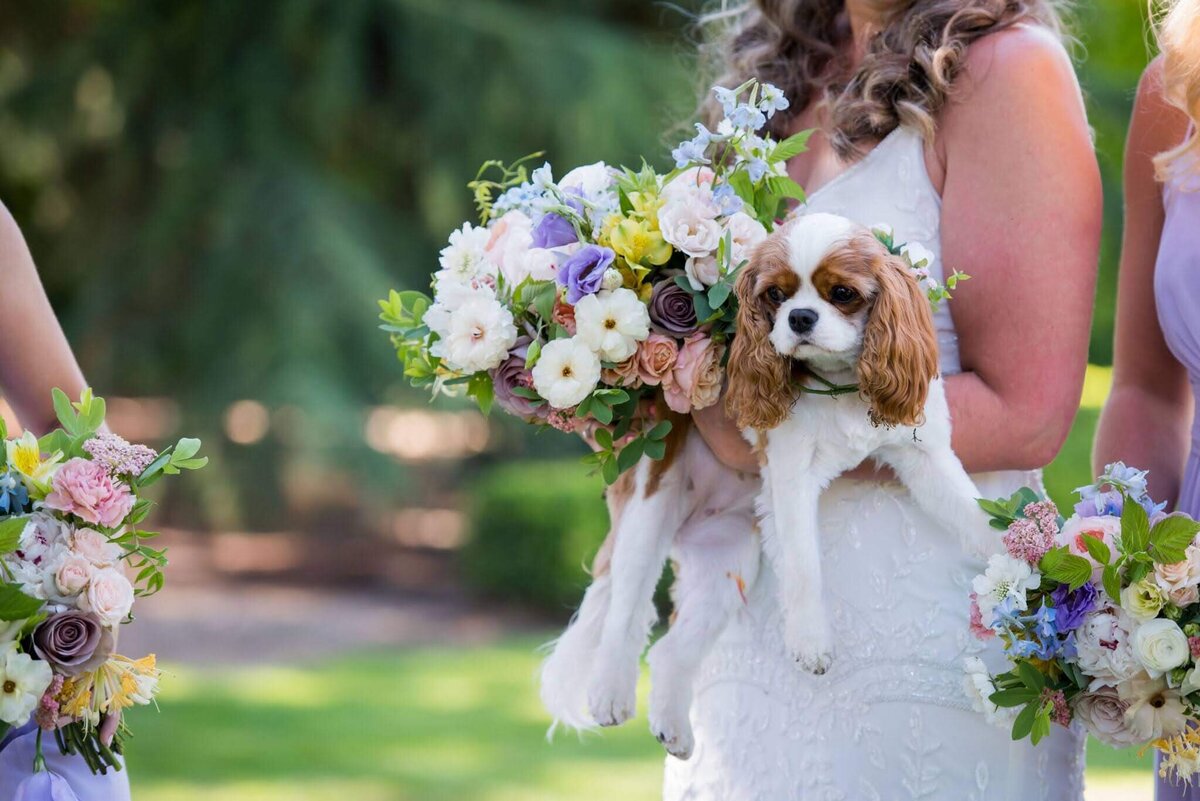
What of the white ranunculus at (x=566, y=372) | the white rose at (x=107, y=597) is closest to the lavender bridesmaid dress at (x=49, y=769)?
the white rose at (x=107, y=597)

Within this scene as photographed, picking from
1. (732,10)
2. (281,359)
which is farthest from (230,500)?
(732,10)

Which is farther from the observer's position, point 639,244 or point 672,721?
point 672,721

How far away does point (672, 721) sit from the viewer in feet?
9.81

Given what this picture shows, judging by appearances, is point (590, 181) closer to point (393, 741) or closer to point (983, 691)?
point (983, 691)

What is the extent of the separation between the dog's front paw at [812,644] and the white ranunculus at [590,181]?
1.01 m

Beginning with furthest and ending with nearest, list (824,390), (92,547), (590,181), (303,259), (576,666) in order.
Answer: (303,259)
(576,666)
(590,181)
(824,390)
(92,547)

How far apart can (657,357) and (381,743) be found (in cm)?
634

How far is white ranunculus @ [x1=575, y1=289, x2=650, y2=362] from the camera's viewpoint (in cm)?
264

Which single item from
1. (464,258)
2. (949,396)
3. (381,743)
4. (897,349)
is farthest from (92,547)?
(381,743)

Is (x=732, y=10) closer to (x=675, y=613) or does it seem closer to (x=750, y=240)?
(x=750, y=240)

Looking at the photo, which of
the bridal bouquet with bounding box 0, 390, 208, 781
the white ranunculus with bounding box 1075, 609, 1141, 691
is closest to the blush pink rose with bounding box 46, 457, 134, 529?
the bridal bouquet with bounding box 0, 390, 208, 781

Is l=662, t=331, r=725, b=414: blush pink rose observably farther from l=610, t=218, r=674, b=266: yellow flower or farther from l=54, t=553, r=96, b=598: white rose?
l=54, t=553, r=96, b=598: white rose

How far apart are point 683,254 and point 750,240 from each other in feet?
0.47

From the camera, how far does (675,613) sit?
3139mm
